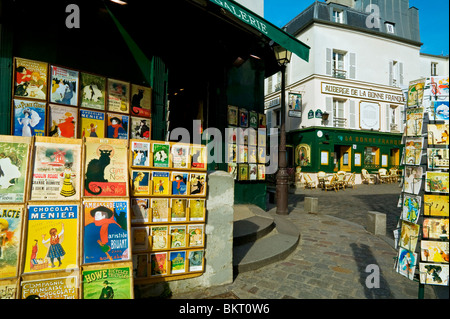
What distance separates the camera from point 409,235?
2352 millimetres

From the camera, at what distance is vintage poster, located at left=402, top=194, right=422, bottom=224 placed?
7.47ft

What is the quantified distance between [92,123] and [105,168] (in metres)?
1.75

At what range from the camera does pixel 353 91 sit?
18672mm

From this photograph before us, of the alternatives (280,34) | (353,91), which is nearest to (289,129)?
(353,91)

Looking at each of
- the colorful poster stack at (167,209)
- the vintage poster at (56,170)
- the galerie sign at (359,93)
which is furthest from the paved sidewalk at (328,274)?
the galerie sign at (359,93)

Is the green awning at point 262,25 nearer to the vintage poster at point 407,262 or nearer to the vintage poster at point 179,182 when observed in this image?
the vintage poster at point 179,182

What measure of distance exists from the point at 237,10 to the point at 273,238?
4.15 metres

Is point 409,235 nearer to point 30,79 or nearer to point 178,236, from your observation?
point 178,236

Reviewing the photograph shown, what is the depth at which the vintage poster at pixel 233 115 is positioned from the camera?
6.78 meters

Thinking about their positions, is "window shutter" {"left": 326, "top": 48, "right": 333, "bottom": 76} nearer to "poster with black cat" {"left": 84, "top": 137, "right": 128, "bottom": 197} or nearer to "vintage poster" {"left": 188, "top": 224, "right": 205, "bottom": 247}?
"vintage poster" {"left": 188, "top": 224, "right": 205, "bottom": 247}

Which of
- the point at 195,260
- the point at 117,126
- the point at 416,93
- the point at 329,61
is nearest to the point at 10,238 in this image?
the point at 195,260

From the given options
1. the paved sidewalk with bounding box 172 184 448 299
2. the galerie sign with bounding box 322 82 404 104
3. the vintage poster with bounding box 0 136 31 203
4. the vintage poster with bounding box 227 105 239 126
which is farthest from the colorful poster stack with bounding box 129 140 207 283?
the galerie sign with bounding box 322 82 404 104
